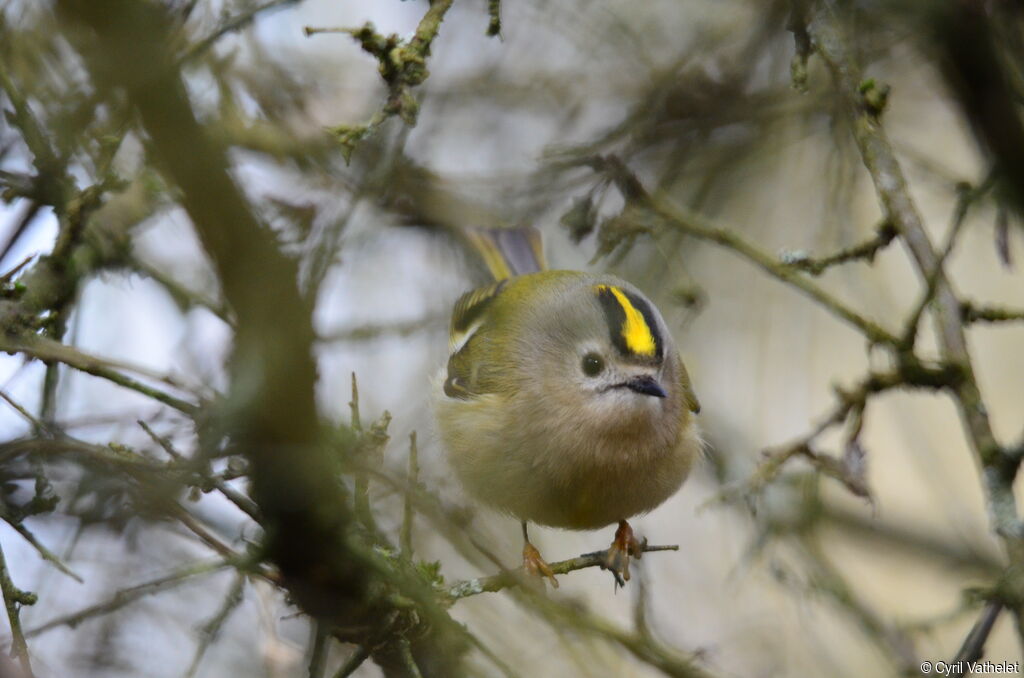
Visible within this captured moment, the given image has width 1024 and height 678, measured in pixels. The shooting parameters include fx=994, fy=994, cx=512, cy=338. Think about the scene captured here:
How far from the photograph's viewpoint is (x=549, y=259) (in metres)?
4.29

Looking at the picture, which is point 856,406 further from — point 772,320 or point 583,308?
point 772,320

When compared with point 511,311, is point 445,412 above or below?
below

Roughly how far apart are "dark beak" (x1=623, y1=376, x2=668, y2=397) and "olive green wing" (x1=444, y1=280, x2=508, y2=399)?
1.72ft

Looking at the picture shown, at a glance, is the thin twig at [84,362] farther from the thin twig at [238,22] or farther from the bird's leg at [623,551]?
the bird's leg at [623,551]

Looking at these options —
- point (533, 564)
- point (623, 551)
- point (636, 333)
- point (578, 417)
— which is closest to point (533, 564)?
point (533, 564)

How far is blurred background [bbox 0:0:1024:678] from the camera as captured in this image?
202cm

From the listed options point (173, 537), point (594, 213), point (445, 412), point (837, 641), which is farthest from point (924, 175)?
point (837, 641)

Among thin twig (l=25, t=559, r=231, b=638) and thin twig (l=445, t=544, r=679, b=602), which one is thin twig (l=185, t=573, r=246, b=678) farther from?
thin twig (l=445, t=544, r=679, b=602)

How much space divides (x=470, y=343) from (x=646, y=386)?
85cm

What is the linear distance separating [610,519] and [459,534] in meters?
0.82

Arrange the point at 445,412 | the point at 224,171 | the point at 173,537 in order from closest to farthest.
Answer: the point at 224,171 < the point at 173,537 < the point at 445,412

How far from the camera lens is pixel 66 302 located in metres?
2.49

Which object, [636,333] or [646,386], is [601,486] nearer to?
[646,386]

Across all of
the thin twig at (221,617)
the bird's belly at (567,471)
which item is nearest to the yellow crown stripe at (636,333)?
the bird's belly at (567,471)
